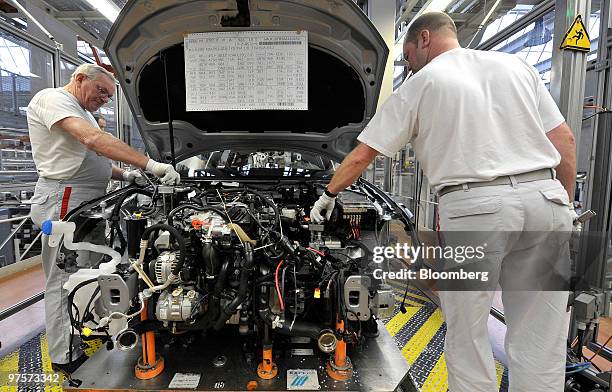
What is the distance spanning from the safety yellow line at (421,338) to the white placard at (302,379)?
82 centimetres

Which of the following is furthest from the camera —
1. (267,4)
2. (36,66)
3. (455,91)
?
(36,66)

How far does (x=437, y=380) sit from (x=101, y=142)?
2468 mm

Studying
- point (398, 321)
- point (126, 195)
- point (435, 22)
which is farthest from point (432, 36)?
point (398, 321)

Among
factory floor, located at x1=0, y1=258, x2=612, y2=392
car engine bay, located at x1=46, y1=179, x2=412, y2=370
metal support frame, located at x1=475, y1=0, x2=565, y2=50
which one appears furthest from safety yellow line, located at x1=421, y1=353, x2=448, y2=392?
metal support frame, located at x1=475, y1=0, x2=565, y2=50

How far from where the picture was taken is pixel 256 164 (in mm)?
2688

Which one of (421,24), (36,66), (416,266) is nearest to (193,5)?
(421,24)

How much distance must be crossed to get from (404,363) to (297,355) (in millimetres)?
597

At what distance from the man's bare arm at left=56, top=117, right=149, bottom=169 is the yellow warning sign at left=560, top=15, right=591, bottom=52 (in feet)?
8.36

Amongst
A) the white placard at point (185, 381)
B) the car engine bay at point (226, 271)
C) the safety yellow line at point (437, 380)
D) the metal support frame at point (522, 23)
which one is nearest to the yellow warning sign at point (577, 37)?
the metal support frame at point (522, 23)

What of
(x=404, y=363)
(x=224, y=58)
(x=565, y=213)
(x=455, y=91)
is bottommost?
(x=404, y=363)

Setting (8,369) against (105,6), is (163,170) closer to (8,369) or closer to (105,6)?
(8,369)

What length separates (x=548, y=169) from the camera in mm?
1431

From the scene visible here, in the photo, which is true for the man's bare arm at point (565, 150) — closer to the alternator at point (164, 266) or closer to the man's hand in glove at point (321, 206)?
the man's hand in glove at point (321, 206)

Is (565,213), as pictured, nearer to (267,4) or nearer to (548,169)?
(548,169)
